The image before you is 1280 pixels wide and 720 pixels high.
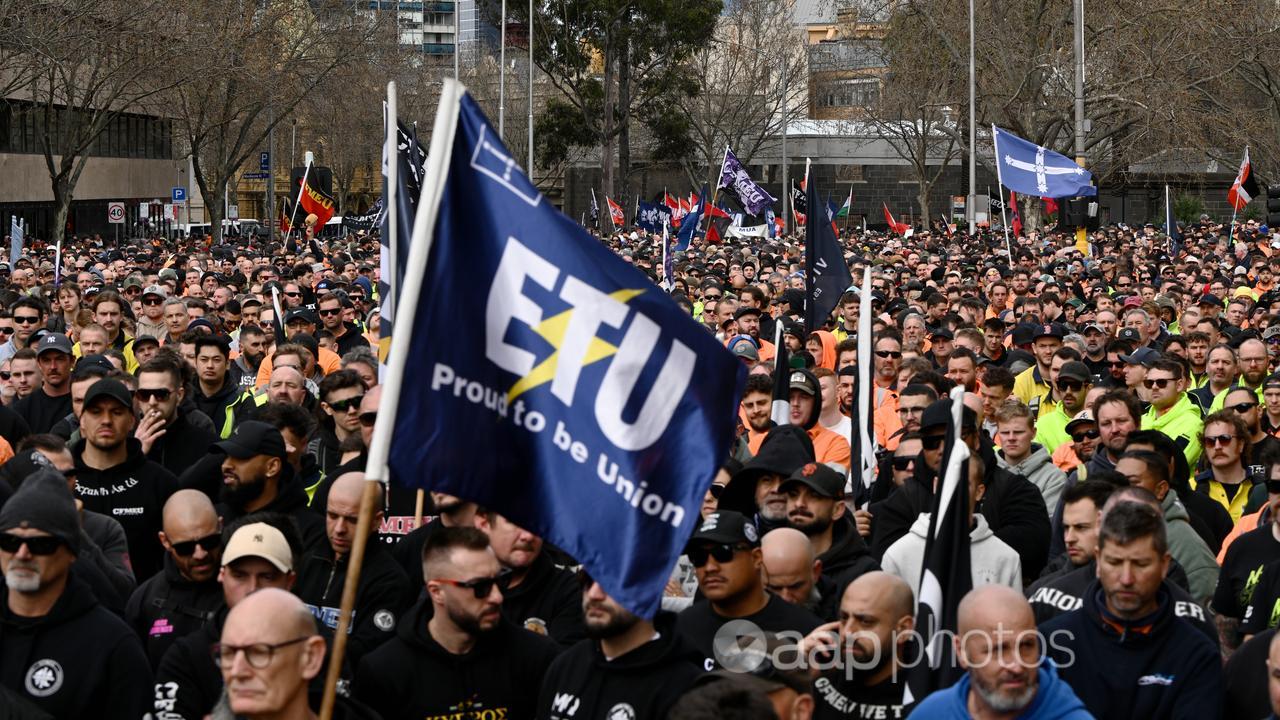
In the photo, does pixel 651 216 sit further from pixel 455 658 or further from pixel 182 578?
pixel 455 658

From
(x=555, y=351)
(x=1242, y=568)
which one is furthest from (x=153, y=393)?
(x=1242, y=568)

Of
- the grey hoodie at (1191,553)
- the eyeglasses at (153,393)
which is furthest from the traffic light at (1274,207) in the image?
the eyeglasses at (153,393)

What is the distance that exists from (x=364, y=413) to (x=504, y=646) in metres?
3.17

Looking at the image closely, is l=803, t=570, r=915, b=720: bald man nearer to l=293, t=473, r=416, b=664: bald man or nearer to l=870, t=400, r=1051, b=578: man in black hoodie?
l=293, t=473, r=416, b=664: bald man

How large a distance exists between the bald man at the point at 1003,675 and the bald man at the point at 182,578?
104 inches

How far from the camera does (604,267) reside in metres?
4.86

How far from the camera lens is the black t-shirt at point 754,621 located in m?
5.64

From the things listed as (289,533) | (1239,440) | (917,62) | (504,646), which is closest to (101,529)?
(289,533)

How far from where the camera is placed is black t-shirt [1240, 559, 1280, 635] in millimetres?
6305

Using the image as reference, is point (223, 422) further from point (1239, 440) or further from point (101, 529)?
point (1239, 440)

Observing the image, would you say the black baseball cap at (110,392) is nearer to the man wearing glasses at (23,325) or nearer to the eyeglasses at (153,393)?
the eyeglasses at (153,393)

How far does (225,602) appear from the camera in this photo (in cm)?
611

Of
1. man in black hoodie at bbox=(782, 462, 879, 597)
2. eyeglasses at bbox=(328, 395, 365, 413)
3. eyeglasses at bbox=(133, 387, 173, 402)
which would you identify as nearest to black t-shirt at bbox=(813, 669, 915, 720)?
man in black hoodie at bbox=(782, 462, 879, 597)

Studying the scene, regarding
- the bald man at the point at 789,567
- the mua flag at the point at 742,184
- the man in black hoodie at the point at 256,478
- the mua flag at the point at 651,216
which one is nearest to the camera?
the bald man at the point at 789,567
